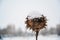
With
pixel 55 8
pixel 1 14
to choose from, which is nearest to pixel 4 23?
pixel 1 14

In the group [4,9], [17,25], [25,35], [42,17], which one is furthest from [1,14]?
[42,17]

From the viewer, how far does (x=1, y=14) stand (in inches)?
78.7

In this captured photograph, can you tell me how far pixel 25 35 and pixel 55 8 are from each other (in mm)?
567

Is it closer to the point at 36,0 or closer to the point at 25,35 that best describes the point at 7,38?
the point at 25,35

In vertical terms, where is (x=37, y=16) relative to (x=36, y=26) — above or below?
above

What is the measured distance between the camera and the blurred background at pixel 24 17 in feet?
6.49

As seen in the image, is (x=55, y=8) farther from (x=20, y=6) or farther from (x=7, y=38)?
(x=7, y=38)

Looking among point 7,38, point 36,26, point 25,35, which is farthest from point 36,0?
point 7,38

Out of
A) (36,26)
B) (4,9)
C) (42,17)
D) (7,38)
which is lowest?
(7,38)

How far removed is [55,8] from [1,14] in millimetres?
759

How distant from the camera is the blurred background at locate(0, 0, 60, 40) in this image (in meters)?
1.98

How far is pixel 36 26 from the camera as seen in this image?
199cm

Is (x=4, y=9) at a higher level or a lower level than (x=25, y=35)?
higher

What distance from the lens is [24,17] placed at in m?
2.00
